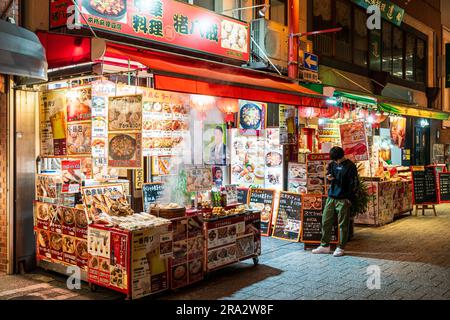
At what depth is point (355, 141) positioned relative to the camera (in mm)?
12000

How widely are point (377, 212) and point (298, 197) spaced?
3496mm

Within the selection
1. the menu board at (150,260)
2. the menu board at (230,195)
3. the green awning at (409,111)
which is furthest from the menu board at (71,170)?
the green awning at (409,111)

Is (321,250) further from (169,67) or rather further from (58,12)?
(58,12)

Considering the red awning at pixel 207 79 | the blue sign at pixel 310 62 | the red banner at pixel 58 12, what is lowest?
the red awning at pixel 207 79

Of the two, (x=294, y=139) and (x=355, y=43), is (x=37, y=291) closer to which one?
(x=294, y=139)

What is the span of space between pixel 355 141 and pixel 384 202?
2.79m

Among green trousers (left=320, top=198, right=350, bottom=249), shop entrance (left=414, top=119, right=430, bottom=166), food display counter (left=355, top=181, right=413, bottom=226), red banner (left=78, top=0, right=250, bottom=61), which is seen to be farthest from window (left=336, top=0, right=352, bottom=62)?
green trousers (left=320, top=198, right=350, bottom=249)

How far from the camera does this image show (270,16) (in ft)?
48.0

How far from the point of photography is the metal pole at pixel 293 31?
44.7ft

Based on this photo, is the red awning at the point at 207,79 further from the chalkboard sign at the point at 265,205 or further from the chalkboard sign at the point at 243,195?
the chalkboard sign at the point at 243,195

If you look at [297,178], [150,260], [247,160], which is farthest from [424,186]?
[150,260]

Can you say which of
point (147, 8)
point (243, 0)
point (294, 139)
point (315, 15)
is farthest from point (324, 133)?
point (147, 8)

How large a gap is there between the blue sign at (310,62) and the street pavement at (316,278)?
571 cm

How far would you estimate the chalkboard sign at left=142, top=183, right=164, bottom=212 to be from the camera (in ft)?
28.0
